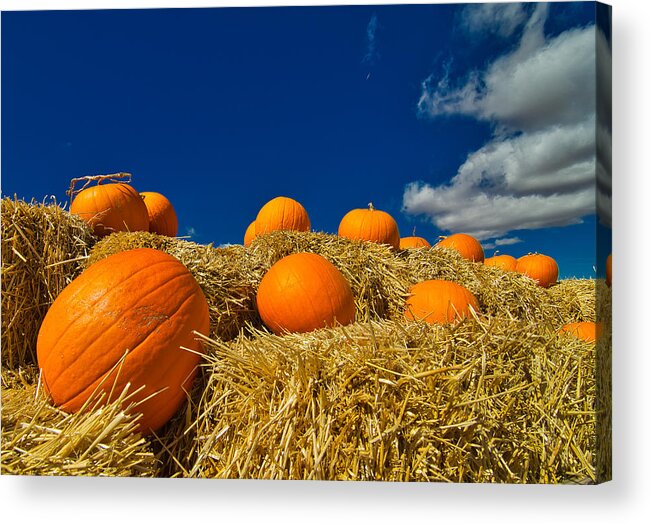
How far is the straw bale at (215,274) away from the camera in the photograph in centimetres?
263

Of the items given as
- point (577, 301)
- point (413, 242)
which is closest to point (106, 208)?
point (413, 242)

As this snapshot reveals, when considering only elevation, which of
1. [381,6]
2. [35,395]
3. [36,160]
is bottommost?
[35,395]

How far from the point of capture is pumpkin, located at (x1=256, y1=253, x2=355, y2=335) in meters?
2.59

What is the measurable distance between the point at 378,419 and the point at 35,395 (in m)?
1.42

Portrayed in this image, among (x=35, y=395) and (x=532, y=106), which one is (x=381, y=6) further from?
(x=35, y=395)

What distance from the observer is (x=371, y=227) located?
4.33m

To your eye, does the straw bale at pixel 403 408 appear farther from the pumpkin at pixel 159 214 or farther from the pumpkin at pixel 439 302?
the pumpkin at pixel 159 214

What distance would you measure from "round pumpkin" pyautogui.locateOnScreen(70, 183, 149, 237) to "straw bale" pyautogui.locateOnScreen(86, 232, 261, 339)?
1.29 feet

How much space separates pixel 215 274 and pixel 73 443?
4.24ft

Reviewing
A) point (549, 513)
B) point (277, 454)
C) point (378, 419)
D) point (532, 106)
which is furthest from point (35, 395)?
point (532, 106)

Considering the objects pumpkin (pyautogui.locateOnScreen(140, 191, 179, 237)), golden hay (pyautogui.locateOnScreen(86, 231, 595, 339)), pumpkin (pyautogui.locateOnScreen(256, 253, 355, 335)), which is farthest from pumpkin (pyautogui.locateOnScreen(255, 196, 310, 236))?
pumpkin (pyautogui.locateOnScreen(256, 253, 355, 335))

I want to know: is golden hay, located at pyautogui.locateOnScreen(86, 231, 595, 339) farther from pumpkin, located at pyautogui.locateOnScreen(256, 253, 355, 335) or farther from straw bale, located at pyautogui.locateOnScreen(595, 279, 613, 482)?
straw bale, located at pyautogui.locateOnScreen(595, 279, 613, 482)

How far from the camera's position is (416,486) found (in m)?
1.75

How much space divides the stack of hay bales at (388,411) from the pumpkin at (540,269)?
11.4ft
